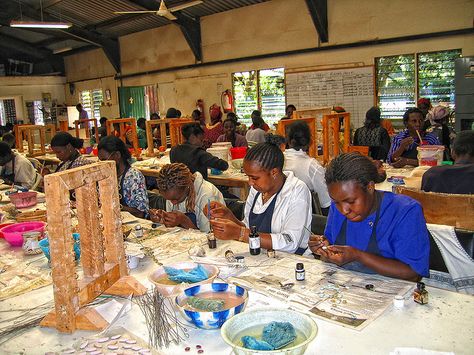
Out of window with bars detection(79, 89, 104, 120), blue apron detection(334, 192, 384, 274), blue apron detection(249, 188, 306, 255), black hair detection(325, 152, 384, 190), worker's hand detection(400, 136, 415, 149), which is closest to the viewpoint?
black hair detection(325, 152, 384, 190)

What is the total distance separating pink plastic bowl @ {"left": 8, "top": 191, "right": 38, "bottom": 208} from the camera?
454 centimetres

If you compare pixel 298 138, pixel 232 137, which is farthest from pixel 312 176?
pixel 232 137

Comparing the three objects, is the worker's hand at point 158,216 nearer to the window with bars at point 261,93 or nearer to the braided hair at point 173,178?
the braided hair at point 173,178

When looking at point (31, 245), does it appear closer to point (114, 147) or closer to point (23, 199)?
point (114, 147)

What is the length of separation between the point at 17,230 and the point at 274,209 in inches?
73.7

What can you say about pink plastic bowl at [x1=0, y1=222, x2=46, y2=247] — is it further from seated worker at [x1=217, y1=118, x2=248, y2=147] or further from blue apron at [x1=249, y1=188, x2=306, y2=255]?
seated worker at [x1=217, y1=118, x2=248, y2=147]

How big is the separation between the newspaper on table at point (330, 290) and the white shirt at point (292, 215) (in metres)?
0.31

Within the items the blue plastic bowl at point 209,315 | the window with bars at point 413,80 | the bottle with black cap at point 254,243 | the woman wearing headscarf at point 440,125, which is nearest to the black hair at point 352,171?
the bottle with black cap at point 254,243

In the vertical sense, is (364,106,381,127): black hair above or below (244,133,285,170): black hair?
above

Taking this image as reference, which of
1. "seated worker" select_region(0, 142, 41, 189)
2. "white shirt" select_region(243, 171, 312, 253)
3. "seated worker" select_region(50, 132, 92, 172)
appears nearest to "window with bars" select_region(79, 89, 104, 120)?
"seated worker" select_region(0, 142, 41, 189)

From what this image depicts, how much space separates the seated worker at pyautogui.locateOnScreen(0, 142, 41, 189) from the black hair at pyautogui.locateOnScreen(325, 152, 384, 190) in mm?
5142

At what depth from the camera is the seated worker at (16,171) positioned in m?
6.18

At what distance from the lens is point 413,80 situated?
356 inches

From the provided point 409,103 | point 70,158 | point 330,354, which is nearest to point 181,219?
point 330,354
